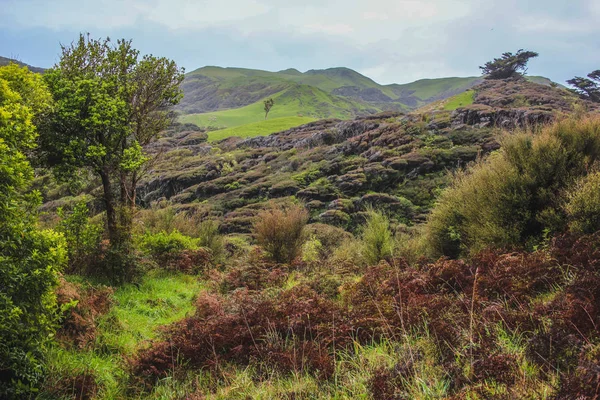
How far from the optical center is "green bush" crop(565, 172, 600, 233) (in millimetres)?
6297

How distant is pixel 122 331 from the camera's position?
650cm

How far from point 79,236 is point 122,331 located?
4.22 meters

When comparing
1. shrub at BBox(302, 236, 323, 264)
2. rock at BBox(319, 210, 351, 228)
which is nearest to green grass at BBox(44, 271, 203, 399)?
shrub at BBox(302, 236, 323, 264)

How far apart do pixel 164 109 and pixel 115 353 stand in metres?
10.3

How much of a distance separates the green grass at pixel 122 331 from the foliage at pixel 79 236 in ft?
5.02

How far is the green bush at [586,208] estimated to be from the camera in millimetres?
6297

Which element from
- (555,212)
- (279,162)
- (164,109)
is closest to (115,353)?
(555,212)

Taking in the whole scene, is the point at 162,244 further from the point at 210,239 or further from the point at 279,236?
the point at 279,236

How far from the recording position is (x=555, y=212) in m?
7.73

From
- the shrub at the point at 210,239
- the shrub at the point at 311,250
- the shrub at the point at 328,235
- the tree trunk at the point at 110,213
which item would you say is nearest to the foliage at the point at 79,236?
the tree trunk at the point at 110,213

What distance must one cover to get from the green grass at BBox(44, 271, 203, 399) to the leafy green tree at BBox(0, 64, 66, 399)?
0.51m

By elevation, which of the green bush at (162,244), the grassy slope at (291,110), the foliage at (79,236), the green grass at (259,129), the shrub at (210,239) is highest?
the grassy slope at (291,110)

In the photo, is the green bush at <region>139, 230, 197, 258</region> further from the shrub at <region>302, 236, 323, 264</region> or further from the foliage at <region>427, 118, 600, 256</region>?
the foliage at <region>427, 118, 600, 256</region>

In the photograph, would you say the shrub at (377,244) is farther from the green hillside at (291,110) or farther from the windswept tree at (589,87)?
the green hillside at (291,110)
